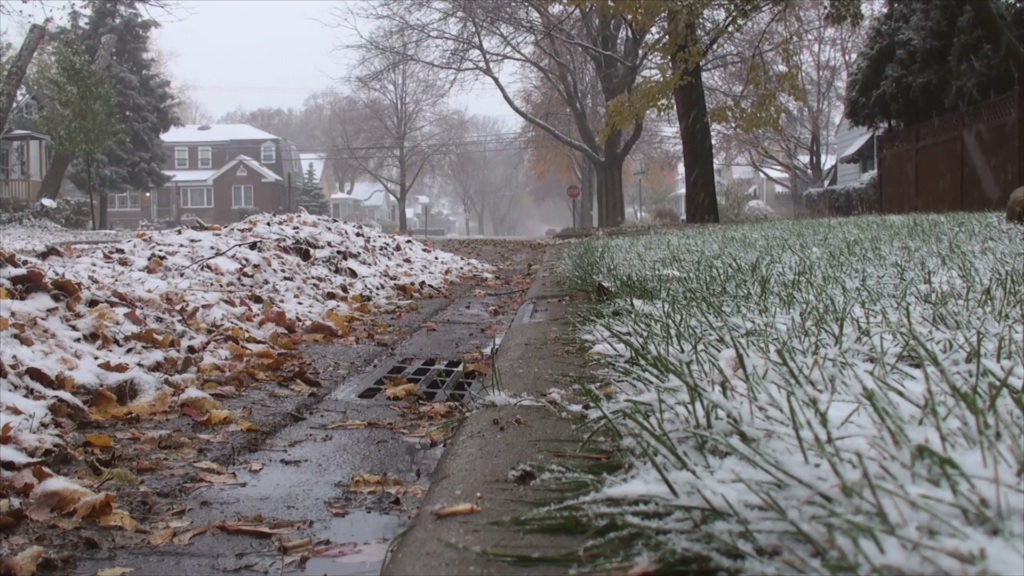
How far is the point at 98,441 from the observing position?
9.27 ft

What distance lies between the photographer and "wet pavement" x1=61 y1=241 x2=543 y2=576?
1.97 m

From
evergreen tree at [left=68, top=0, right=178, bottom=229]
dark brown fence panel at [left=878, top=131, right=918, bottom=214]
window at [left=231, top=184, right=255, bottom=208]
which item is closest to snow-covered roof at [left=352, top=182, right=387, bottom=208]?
window at [left=231, top=184, right=255, bottom=208]

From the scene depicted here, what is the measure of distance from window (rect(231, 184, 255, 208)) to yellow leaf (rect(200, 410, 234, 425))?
5938 cm

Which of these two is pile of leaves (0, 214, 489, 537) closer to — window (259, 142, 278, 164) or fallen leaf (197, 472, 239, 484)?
fallen leaf (197, 472, 239, 484)

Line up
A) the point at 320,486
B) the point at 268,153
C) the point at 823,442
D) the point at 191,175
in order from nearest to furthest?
the point at 823,442 → the point at 320,486 → the point at 191,175 → the point at 268,153

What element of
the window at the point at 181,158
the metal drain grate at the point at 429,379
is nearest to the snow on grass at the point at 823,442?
the metal drain grate at the point at 429,379

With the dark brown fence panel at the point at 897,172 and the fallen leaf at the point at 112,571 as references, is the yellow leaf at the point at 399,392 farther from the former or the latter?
the dark brown fence panel at the point at 897,172

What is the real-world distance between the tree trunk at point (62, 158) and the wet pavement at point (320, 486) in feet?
109

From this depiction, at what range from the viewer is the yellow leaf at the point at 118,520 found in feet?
7.13

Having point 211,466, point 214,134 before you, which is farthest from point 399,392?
point 214,134

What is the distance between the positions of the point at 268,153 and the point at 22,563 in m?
65.1

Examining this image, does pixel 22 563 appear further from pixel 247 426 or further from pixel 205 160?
pixel 205 160

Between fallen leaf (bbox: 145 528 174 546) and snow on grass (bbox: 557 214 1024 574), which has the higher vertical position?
snow on grass (bbox: 557 214 1024 574)

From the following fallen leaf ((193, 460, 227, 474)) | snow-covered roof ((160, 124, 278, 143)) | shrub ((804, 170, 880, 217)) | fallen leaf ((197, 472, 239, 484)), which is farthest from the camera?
snow-covered roof ((160, 124, 278, 143))
